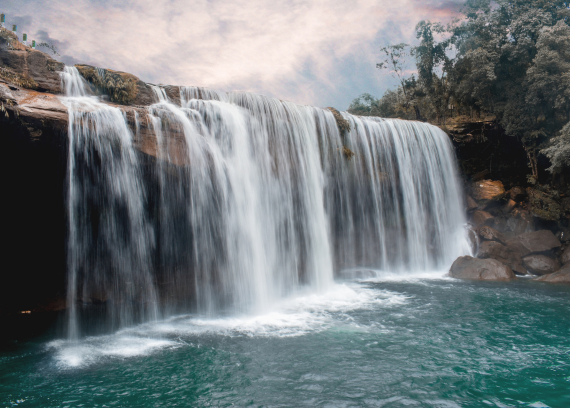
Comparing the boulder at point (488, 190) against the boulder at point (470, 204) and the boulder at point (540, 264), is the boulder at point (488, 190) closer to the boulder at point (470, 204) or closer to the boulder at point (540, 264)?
the boulder at point (470, 204)

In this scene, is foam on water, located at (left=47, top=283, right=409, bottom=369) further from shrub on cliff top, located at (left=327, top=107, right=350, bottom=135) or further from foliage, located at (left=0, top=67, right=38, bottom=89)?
shrub on cliff top, located at (left=327, top=107, right=350, bottom=135)

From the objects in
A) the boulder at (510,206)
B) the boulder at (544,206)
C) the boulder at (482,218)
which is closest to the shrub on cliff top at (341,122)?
the boulder at (482,218)

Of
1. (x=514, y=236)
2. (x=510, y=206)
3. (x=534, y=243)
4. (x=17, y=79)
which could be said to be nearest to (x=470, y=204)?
(x=510, y=206)

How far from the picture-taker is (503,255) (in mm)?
15359

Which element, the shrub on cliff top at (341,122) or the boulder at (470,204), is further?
the boulder at (470,204)

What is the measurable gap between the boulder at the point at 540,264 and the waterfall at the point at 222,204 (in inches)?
137

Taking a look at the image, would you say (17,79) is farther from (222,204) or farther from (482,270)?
(482,270)

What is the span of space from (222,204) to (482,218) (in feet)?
49.0

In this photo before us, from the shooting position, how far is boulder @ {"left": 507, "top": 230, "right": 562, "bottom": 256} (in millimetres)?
15031

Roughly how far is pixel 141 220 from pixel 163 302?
2.55 meters

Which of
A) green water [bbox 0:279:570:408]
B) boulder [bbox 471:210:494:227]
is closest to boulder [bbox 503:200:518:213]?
boulder [bbox 471:210:494:227]

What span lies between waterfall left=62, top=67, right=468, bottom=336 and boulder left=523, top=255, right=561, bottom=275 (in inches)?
137

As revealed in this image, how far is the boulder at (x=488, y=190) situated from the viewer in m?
18.4

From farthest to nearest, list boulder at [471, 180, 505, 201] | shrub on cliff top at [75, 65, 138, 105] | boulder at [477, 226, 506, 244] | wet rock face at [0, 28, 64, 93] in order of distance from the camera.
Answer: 1. boulder at [471, 180, 505, 201]
2. boulder at [477, 226, 506, 244]
3. shrub on cliff top at [75, 65, 138, 105]
4. wet rock face at [0, 28, 64, 93]
